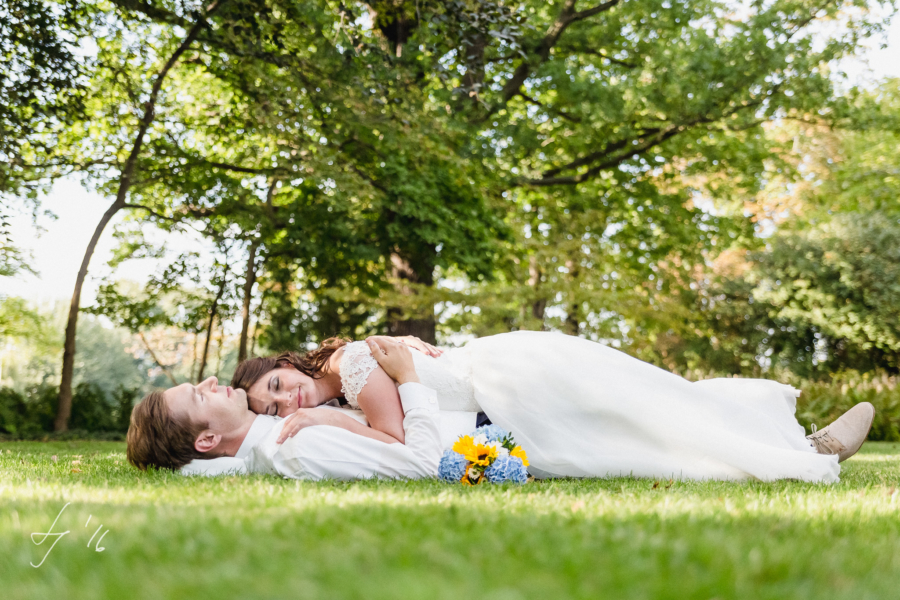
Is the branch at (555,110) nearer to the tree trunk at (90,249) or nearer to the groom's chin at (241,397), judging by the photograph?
the tree trunk at (90,249)

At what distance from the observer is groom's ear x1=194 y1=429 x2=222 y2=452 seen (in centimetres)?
420

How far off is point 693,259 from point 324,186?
390 inches

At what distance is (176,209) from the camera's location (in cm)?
1238

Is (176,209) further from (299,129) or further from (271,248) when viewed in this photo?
(299,129)

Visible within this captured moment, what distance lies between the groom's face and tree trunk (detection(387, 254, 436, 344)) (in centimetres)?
829

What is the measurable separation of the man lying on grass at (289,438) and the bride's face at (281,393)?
11cm

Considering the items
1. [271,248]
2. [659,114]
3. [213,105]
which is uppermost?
[659,114]

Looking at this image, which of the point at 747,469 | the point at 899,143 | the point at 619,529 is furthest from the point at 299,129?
the point at 899,143

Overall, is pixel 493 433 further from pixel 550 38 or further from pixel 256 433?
pixel 550 38

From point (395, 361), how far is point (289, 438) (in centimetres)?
78

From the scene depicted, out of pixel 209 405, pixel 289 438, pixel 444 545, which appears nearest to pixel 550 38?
pixel 209 405

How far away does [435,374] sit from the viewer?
4.48m

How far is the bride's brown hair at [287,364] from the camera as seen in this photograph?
15.4 feet

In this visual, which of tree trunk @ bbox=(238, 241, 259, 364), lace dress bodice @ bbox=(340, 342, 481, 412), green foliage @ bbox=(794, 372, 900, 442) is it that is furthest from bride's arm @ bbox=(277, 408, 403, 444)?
green foliage @ bbox=(794, 372, 900, 442)
